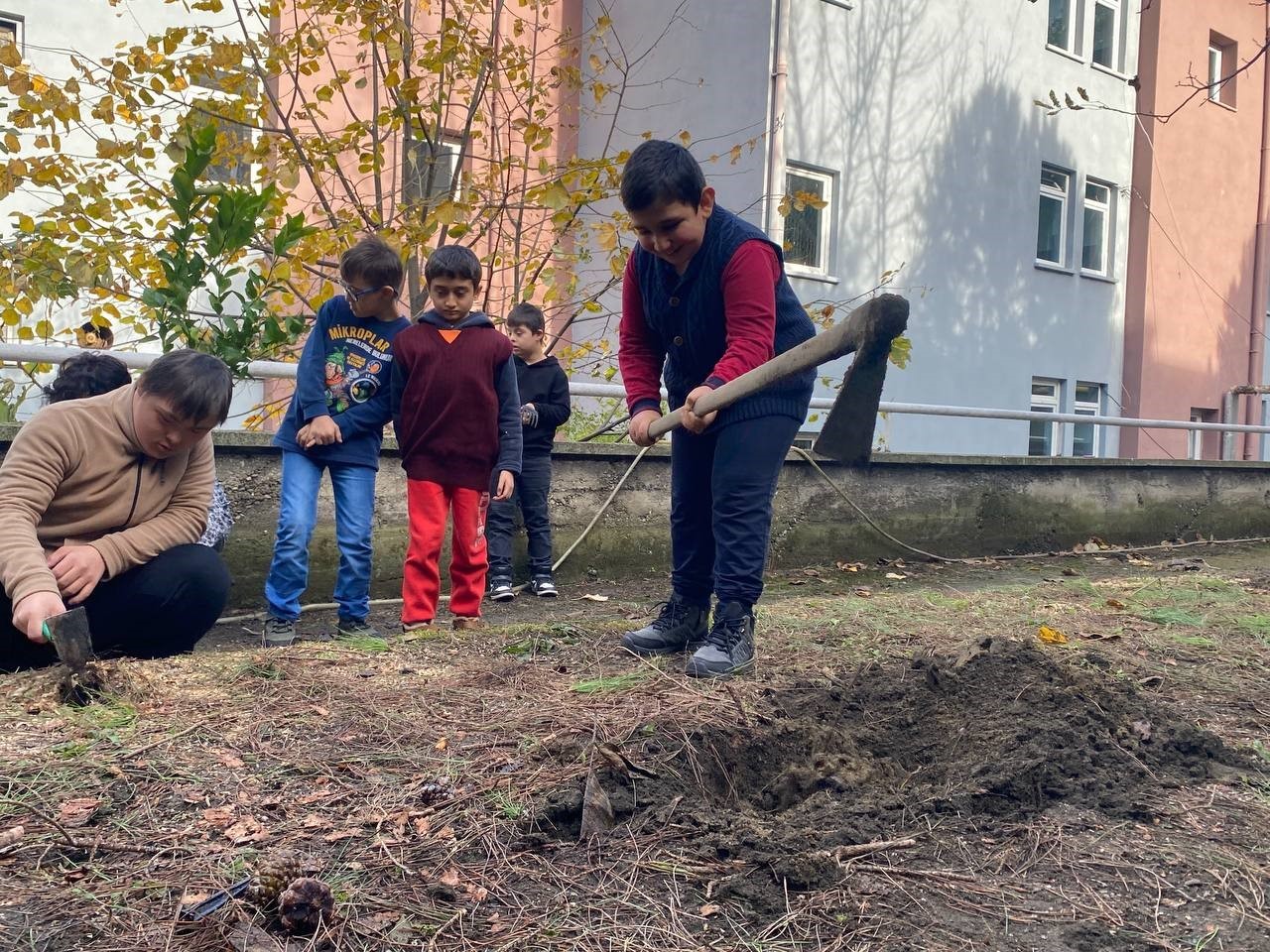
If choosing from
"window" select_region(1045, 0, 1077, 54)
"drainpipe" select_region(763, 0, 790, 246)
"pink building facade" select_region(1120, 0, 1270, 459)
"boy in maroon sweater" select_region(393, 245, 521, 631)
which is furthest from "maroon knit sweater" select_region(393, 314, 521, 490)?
"pink building facade" select_region(1120, 0, 1270, 459)

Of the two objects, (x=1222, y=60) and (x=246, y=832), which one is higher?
(x=1222, y=60)

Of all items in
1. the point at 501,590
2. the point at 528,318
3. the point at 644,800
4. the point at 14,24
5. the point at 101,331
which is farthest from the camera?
the point at 14,24

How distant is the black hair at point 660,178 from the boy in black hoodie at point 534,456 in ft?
9.83

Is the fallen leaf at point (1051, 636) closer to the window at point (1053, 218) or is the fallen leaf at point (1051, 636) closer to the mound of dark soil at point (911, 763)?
the mound of dark soil at point (911, 763)

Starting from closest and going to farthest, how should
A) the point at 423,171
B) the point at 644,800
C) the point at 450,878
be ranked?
the point at 450,878 → the point at 644,800 → the point at 423,171

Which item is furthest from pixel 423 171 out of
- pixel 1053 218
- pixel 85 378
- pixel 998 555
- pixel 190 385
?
pixel 1053 218

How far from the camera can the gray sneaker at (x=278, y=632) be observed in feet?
14.9

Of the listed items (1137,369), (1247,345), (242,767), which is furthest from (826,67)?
(242,767)

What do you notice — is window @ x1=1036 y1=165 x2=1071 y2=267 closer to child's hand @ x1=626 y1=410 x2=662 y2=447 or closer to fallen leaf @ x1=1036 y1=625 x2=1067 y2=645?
fallen leaf @ x1=1036 y1=625 x2=1067 y2=645

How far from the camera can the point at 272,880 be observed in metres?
1.83

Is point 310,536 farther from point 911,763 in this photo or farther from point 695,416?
point 911,763

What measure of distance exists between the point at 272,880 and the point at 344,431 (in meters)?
3.06

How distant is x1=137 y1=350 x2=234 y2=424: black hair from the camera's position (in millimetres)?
3389

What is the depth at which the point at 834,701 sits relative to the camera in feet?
10.1
